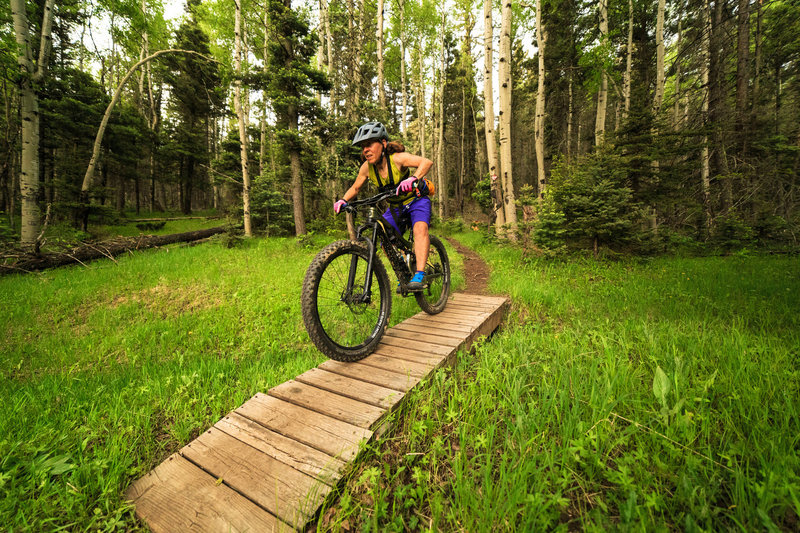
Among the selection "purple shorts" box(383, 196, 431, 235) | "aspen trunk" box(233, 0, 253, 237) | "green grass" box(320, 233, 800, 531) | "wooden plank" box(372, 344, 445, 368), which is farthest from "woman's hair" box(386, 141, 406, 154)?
"aspen trunk" box(233, 0, 253, 237)

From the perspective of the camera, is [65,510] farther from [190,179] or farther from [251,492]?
[190,179]

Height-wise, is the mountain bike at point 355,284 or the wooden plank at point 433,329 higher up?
the mountain bike at point 355,284

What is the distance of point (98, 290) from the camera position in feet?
18.8

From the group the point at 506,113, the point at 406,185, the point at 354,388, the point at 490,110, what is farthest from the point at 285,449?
the point at 490,110

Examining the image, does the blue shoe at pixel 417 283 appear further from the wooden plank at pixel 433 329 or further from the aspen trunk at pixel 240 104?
the aspen trunk at pixel 240 104

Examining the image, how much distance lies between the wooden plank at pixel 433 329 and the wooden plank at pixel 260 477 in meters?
1.91

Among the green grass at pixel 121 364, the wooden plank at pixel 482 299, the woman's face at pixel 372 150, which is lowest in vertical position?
the green grass at pixel 121 364

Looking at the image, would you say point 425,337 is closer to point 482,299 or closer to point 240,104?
point 482,299

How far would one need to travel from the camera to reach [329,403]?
195 centimetres

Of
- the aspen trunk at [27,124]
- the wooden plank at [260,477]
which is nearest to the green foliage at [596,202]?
the wooden plank at [260,477]

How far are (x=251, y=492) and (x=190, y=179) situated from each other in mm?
28477

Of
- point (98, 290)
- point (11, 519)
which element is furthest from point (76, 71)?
point (11, 519)

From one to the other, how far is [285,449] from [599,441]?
1.74m

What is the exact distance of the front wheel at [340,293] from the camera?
7.61 feet
